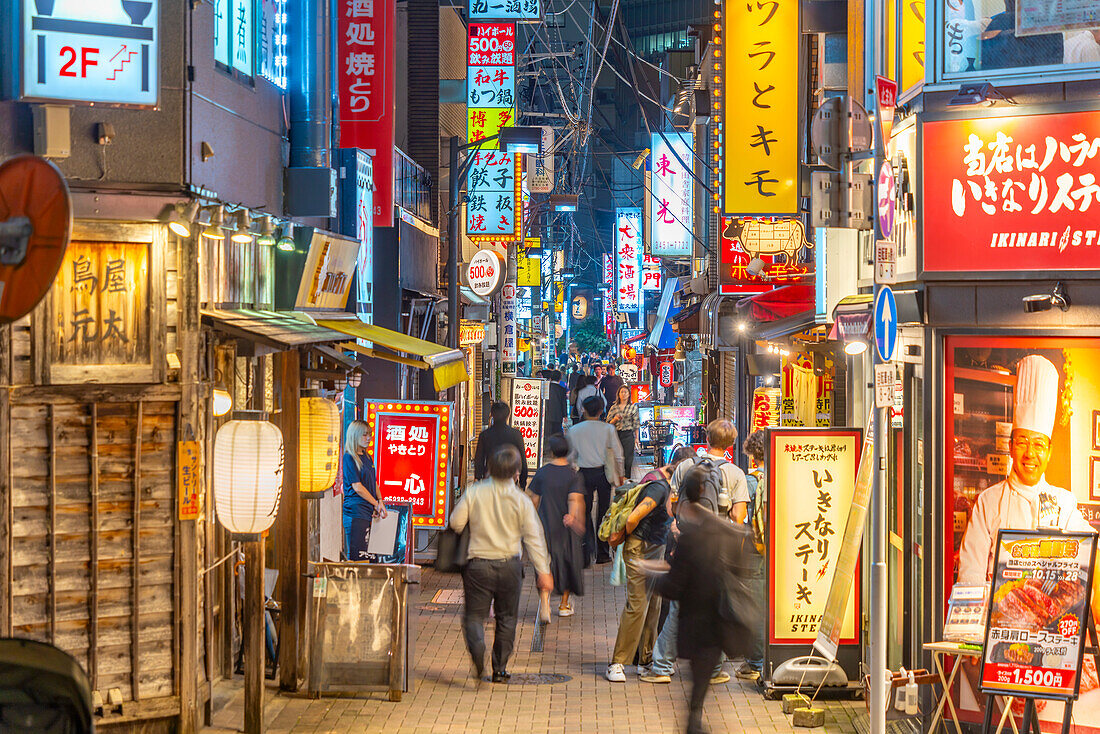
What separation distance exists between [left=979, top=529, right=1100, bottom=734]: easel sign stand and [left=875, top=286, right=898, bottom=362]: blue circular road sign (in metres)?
1.44

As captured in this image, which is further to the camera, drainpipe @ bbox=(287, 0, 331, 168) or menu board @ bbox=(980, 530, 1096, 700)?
drainpipe @ bbox=(287, 0, 331, 168)

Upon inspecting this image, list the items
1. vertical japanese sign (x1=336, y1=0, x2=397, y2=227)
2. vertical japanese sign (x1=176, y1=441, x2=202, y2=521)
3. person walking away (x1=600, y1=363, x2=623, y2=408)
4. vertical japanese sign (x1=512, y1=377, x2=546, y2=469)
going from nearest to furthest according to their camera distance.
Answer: vertical japanese sign (x1=176, y1=441, x2=202, y2=521)
vertical japanese sign (x1=336, y1=0, x2=397, y2=227)
vertical japanese sign (x1=512, y1=377, x2=546, y2=469)
person walking away (x1=600, y1=363, x2=623, y2=408)

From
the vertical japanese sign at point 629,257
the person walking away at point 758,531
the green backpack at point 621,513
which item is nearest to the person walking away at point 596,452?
the person walking away at point 758,531

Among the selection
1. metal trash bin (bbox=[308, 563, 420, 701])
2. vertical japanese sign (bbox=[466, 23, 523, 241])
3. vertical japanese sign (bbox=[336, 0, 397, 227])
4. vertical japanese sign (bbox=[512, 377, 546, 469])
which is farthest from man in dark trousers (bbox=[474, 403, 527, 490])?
vertical japanese sign (bbox=[466, 23, 523, 241])

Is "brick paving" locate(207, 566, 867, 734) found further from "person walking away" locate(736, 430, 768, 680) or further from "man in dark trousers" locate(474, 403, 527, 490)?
"man in dark trousers" locate(474, 403, 527, 490)

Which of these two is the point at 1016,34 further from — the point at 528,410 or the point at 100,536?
the point at 528,410

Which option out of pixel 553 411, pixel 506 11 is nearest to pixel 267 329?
pixel 553 411

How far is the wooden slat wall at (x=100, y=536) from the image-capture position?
8.43 metres

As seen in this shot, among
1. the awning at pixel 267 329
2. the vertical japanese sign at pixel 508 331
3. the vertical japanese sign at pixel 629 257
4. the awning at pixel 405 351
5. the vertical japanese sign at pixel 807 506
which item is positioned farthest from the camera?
the vertical japanese sign at pixel 629 257

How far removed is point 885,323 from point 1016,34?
103 inches

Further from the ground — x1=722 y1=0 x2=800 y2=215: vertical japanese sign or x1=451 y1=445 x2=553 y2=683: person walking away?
x1=722 y1=0 x2=800 y2=215: vertical japanese sign

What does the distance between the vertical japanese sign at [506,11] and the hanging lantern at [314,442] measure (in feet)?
43.9

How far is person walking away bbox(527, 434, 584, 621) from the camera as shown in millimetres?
11859

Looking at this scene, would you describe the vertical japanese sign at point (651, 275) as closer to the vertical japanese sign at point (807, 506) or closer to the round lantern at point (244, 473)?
the vertical japanese sign at point (807, 506)
